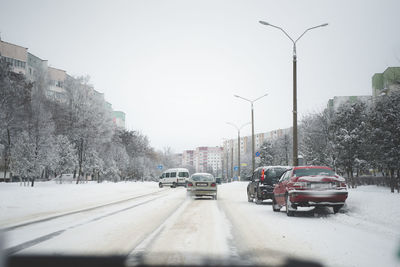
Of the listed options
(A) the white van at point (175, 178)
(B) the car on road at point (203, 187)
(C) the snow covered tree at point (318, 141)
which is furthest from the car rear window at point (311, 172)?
(A) the white van at point (175, 178)

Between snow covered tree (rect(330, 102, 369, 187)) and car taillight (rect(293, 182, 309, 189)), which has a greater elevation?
snow covered tree (rect(330, 102, 369, 187))

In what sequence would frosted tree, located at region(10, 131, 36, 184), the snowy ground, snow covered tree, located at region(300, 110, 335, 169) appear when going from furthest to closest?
snow covered tree, located at region(300, 110, 335, 169) → frosted tree, located at region(10, 131, 36, 184) → the snowy ground

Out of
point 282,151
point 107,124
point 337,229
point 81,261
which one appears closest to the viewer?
point 81,261

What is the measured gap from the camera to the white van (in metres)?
45.4

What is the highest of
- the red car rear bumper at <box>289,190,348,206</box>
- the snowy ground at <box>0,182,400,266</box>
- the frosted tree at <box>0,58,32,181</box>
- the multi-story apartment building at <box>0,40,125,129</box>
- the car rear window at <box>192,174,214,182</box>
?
the multi-story apartment building at <box>0,40,125,129</box>

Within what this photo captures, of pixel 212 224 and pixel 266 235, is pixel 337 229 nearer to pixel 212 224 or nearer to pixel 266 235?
pixel 266 235

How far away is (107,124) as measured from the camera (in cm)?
4494

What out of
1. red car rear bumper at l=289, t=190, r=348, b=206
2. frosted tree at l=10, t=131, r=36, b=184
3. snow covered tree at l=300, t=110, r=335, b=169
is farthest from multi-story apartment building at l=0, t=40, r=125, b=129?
red car rear bumper at l=289, t=190, r=348, b=206

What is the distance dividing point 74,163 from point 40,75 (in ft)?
59.9

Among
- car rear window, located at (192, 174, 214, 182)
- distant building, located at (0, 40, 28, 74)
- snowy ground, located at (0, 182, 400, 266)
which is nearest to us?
snowy ground, located at (0, 182, 400, 266)

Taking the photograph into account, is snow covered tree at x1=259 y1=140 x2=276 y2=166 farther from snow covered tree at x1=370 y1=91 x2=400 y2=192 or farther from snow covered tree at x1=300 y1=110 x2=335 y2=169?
snow covered tree at x1=370 y1=91 x2=400 y2=192

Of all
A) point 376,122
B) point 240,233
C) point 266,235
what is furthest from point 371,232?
point 376,122

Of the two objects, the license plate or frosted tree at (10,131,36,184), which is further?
frosted tree at (10,131,36,184)

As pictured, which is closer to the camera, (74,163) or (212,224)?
(212,224)
